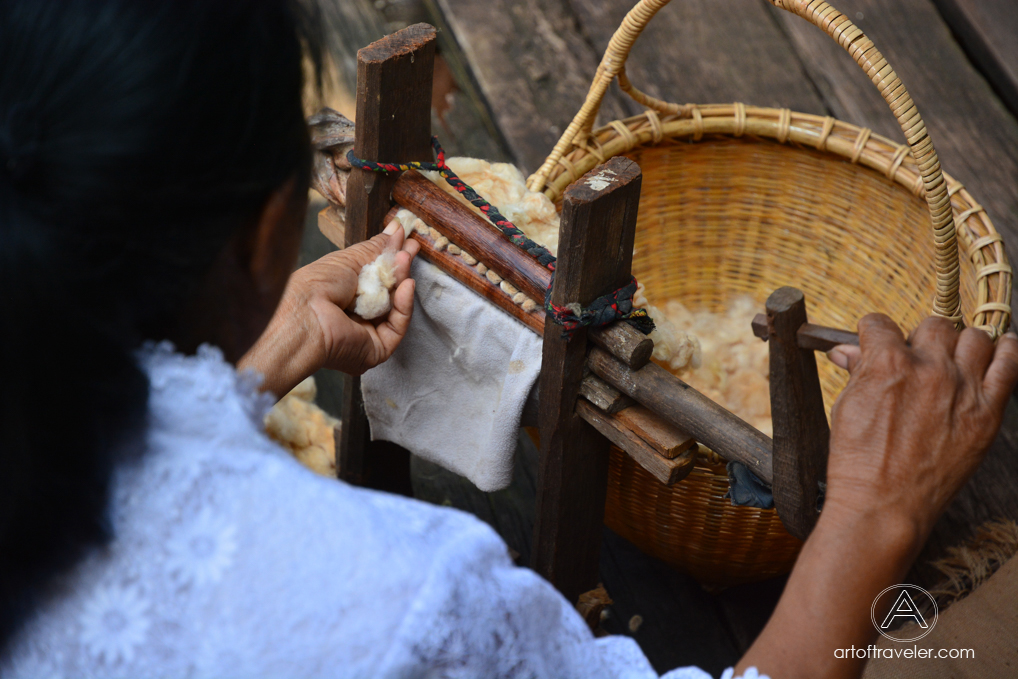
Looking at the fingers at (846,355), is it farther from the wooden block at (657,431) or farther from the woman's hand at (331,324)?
the woman's hand at (331,324)

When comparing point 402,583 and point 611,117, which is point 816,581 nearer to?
point 402,583

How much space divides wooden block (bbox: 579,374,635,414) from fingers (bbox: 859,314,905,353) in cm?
32

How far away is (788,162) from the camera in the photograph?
67.0 inches

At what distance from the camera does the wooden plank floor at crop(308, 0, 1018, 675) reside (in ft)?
6.87

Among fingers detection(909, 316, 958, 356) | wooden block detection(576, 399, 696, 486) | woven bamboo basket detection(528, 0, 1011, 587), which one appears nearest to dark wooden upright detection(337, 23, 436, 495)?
woven bamboo basket detection(528, 0, 1011, 587)

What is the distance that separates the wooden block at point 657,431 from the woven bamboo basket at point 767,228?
0.14m

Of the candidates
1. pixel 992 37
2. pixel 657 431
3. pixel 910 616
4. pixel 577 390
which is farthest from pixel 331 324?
pixel 992 37

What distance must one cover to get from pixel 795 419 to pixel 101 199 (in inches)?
25.9

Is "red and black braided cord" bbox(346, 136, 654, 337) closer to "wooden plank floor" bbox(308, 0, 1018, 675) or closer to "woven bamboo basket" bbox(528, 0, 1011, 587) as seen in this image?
"woven bamboo basket" bbox(528, 0, 1011, 587)

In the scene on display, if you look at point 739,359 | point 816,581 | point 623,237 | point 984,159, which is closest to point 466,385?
point 623,237

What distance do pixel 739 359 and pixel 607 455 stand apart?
2.35 feet

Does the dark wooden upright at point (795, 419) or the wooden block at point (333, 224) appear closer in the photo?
the dark wooden upright at point (795, 419)

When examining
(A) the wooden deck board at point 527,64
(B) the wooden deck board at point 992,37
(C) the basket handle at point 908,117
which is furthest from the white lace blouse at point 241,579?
(B) the wooden deck board at point 992,37

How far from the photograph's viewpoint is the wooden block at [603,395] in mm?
966
